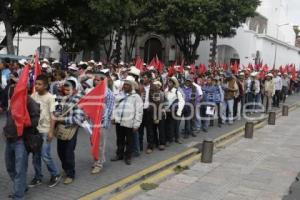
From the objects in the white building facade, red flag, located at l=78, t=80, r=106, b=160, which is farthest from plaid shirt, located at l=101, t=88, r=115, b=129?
the white building facade

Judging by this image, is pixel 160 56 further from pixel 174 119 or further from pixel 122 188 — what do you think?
pixel 122 188

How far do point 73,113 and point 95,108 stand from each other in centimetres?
64

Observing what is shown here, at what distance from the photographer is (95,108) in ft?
26.7

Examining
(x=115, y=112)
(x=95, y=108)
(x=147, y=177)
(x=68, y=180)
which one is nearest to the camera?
(x=68, y=180)

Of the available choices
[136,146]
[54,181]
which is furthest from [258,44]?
[54,181]

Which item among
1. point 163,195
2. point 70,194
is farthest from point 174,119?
point 70,194

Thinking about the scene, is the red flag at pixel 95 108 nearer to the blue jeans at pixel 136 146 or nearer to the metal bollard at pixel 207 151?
the blue jeans at pixel 136 146

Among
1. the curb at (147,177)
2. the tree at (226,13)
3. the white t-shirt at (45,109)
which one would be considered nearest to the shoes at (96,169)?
the curb at (147,177)

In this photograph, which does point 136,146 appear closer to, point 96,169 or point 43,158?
point 96,169

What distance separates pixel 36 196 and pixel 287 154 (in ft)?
23.0

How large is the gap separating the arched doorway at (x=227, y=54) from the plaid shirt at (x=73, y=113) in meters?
39.9

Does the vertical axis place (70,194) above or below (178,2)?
below

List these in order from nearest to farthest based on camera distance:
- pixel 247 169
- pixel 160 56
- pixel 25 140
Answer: pixel 25 140 → pixel 247 169 → pixel 160 56

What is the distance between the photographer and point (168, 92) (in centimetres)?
1184
